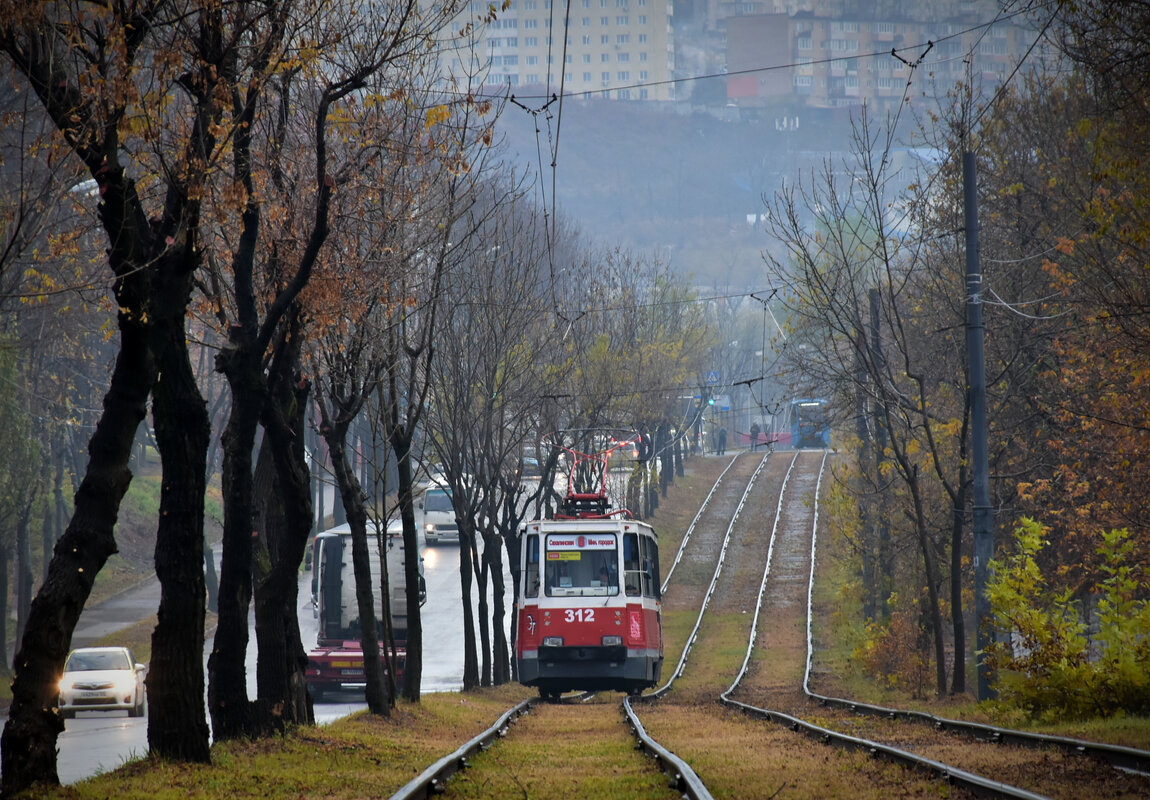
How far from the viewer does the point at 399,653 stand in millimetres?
32125

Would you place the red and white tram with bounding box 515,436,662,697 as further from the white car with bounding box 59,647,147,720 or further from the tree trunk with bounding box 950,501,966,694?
the white car with bounding box 59,647,147,720

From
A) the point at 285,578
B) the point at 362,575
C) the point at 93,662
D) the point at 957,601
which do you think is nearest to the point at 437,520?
the point at 93,662

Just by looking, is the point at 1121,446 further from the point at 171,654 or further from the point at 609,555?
the point at 171,654

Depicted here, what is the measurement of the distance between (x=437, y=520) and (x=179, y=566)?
47.5 m

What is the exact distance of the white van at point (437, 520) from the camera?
57938 mm

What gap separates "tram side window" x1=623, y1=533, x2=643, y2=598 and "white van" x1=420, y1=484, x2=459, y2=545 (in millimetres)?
33342

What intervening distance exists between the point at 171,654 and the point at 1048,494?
59.5 ft

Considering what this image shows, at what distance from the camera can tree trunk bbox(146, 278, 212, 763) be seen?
1100 centimetres

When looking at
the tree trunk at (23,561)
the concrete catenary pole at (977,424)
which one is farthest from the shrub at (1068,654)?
the tree trunk at (23,561)

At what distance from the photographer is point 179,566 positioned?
11.1 m

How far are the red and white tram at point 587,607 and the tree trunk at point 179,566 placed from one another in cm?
1330

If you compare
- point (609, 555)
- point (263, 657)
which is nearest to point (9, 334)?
point (609, 555)

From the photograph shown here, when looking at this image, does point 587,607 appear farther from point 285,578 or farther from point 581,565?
point 285,578

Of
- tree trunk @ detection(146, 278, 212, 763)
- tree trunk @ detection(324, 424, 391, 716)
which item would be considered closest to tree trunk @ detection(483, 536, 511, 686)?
tree trunk @ detection(324, 424, 391, 716)
